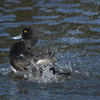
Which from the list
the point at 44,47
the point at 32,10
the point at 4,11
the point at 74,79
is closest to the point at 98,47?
the point at 44,47

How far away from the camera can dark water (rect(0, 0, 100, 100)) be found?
5367 mm

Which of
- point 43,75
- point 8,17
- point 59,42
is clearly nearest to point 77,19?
point 59,42

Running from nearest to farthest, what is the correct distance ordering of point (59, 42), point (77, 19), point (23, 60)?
point (23, 60) → point (59, 42) → point (77, 19)

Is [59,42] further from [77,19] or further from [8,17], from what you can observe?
[8,17]

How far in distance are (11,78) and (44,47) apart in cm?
195

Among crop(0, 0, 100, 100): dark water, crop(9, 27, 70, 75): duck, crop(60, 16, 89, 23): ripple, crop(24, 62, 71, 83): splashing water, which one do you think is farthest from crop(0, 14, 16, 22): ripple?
crop(24, 62, 71, 83): splashing water

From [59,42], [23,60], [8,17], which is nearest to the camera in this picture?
[23,60]

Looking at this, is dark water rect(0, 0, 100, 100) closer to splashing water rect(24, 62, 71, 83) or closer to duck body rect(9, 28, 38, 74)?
splashing water rect(24, 62, 71, 83)

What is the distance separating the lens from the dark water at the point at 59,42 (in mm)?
5367

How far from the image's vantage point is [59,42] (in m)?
8.15

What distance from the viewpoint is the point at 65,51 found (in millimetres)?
7625

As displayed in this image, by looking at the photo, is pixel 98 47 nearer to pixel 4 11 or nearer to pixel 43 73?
pixel 43 73

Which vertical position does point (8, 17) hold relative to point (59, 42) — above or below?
above

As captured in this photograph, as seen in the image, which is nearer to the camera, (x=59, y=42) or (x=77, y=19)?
(x=59, y=42)
